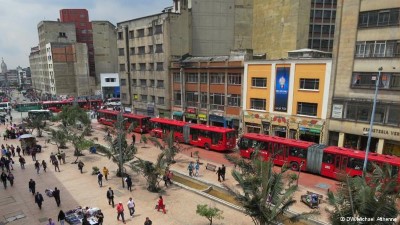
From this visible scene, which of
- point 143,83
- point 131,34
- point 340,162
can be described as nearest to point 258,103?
point 340,162

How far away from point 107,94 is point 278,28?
220 feet

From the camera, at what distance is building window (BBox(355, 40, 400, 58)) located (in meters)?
30.6

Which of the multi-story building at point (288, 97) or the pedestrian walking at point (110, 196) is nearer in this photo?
the pedestrian walking at point (110, 196)

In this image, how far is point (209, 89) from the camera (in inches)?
1953

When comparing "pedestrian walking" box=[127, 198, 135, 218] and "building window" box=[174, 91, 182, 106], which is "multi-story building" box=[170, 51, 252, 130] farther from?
"pedestrian walking" box=[127, 198, 135, 218]

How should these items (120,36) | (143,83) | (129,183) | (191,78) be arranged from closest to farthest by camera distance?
(129,183) → (191,78) → (143,83) → (120,36)

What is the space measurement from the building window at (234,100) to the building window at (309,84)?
1083cm

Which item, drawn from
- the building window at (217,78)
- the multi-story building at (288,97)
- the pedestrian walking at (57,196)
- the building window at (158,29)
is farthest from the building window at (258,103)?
the pedestrian walking at (57,196)

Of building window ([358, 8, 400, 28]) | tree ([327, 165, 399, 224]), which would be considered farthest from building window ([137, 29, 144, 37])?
tree ([327, 165, 399, 224])

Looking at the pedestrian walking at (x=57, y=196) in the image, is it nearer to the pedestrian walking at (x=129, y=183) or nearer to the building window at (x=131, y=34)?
the pedestrian walking at (x=129, y=183)

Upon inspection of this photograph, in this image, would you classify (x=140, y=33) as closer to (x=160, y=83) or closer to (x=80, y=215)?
(x=160, y=83)

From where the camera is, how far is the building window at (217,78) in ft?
155

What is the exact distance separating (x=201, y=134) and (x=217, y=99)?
10542mm

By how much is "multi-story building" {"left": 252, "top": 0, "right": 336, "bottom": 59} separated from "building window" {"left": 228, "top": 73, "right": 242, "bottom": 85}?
804 inches
